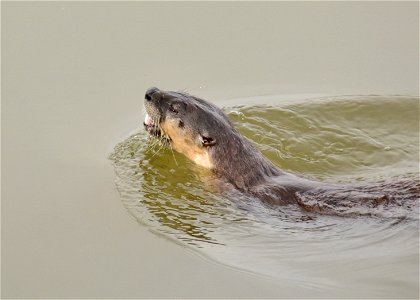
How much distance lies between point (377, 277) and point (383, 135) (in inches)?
102

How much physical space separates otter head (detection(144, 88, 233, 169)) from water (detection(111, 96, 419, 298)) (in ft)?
0.58

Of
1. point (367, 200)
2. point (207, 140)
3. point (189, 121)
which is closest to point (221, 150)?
point (207, 140)

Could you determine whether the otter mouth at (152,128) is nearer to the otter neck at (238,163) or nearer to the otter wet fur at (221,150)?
the otter wet fur at (221,150)

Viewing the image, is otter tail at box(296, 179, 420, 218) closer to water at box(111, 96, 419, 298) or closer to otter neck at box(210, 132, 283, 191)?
water at box(111, 96, 419, 298)

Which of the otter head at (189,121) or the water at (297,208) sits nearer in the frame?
the water at (297,208)

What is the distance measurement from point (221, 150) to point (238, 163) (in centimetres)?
16

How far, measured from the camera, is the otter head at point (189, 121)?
22.7 ft

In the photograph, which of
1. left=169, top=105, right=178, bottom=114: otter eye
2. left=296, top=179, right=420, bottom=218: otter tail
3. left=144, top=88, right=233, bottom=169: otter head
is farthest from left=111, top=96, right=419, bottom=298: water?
left=169, top=105, right=178, bottom=114: otter eye

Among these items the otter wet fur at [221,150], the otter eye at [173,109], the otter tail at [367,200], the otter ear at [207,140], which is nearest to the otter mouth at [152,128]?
the otter wet fur at [221,150]

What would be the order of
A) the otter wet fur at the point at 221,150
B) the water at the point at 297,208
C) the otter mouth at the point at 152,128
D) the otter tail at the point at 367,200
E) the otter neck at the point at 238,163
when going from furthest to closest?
1. the otter mouth at the point at 152,128
2. the otter neck at the point at 238,163
3. the otter wet fur at the point at 221,150
4. the otter tail at the point at 367,200
5. the water at the point at 297,208

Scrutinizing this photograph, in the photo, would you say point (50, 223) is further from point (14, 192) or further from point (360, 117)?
point (360, 117)

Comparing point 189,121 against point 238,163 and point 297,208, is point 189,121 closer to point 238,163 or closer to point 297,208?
point 238,163

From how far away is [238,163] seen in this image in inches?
272

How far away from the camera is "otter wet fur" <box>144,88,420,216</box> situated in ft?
21.9
